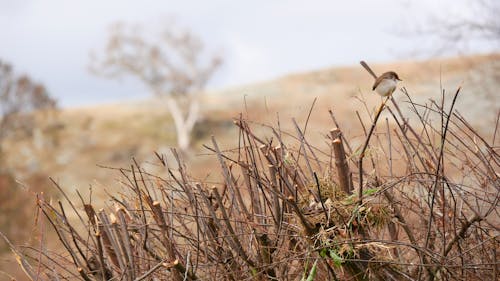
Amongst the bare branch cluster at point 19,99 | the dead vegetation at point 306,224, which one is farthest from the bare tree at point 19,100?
the dead vegetation at point 306,224

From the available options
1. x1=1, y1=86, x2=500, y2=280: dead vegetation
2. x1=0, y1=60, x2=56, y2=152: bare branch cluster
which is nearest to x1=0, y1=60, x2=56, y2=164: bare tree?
x1=0, y1=60, x2=56, y2=152: bare branch cluster

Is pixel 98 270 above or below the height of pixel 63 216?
below

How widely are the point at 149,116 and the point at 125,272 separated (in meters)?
49.1

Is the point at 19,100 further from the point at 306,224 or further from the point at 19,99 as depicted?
the point at 306,224

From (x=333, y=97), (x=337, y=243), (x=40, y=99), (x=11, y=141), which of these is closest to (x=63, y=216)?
(x=337, y=243)

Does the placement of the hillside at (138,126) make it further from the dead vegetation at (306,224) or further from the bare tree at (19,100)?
the dead vegetation at (306,224)

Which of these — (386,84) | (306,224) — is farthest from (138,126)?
(306,224)

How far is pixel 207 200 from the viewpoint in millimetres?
2635

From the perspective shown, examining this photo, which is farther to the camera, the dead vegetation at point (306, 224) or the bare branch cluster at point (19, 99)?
the bare branch cluster at point (19, 99)

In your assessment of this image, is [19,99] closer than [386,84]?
No

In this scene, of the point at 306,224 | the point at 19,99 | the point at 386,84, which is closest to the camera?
the point at 306,224

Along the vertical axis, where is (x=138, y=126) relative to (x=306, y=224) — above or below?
below

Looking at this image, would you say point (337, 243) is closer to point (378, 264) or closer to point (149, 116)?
point (378, 264)

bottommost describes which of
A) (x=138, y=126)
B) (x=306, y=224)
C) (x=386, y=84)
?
(x=138, y=126)
